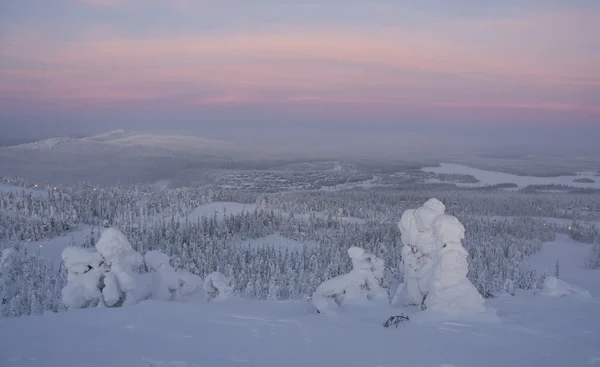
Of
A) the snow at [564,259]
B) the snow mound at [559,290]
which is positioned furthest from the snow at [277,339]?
the snow at [564,259]

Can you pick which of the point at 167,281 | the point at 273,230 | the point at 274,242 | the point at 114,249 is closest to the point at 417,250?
the point at 167,281

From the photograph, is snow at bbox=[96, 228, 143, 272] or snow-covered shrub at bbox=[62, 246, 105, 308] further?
snow at bbox=[96, 228, 143, 272]

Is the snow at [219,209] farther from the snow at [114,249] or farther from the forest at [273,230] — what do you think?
the snow at [114,249]

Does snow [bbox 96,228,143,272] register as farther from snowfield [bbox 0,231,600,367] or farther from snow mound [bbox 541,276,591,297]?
snow mound [bbox 541,276,591,297]

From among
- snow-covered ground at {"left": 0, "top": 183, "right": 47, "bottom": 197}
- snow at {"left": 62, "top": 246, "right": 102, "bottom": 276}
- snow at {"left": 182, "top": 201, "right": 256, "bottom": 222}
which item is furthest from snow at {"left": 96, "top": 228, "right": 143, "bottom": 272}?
snow-covered ground at {"left": 0, "top": 183, "right": 47, "bottom": 197}

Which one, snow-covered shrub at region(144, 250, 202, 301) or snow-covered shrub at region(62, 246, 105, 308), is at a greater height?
snow-covered shrub at region(62, 246, 105, 308)

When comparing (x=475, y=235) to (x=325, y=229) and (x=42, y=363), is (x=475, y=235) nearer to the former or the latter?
(x=325, y=229)

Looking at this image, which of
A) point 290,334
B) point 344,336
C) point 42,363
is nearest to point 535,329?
point 344,336
